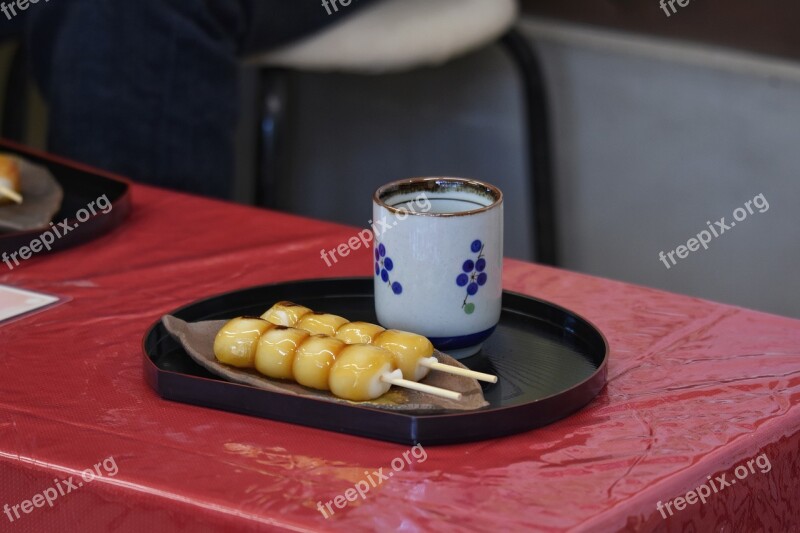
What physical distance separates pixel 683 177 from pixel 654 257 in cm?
14

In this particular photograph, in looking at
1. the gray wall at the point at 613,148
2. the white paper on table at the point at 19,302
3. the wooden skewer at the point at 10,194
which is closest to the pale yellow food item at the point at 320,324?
the white paper on table at the point at 19,302

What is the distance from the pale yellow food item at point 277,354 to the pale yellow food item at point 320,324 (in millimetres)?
35

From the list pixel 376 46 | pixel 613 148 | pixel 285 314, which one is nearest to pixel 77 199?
pixel 285 314

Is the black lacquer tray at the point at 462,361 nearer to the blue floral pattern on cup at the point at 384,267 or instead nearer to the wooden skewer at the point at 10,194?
the blue floral pattern on cup at the point at 384,267

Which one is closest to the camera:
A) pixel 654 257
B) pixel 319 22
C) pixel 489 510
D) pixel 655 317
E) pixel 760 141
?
pixel 489 510

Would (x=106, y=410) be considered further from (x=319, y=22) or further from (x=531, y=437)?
(x=319, y=22)

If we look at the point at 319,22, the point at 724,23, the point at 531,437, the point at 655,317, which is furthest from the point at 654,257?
the point at 531,437

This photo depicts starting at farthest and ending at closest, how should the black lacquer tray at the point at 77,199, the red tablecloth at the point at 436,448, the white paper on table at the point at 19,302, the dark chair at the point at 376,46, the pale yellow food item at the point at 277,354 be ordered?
the dark chair at the point at 376,46 → the black lacquer tray at the point at 77,199 → the white paper on table at the point at 19,302 → the pale yellow food item at the point at 277,354 → the red tablecloth at the point at 436,448

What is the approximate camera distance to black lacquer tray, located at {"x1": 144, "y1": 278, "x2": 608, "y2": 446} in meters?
0.64

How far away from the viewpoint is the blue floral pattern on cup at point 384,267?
742 millimetres

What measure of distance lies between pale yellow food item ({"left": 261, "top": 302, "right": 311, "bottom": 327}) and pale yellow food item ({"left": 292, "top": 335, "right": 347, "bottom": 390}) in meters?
0.06

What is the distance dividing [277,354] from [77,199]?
0.48 meters

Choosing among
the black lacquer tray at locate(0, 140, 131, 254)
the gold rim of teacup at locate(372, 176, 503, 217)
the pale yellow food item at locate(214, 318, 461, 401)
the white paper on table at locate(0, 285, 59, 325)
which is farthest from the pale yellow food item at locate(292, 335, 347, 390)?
the black lacquer tray at locate(0, 140, 131, 254)

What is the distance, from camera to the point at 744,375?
2.41 ft
